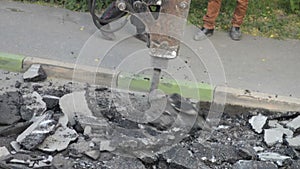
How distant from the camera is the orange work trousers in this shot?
7.61m

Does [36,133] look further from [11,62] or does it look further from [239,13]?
[239,13]

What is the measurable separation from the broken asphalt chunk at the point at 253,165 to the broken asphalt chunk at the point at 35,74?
2.43 meters

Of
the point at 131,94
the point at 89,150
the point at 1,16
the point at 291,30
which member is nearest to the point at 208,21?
the point at 291,30

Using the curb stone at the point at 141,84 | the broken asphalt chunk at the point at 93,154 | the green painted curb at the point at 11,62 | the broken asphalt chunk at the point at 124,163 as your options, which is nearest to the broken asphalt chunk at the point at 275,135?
the curb stone at the point at 141,84

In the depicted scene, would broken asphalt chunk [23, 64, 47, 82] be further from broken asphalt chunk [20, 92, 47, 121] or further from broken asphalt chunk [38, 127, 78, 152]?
broken asphalt chunk [38, 127, 78, 152]

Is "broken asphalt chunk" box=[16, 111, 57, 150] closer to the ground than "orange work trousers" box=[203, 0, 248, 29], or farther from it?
closer to the ground

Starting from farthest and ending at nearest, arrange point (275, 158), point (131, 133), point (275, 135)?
point (275, 135), point (131, 133), point (275, 158)

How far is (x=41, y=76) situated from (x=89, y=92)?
0.64 metres

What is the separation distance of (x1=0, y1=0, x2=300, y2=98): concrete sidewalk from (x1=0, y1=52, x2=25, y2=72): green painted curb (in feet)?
0.72

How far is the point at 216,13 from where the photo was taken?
25.1 ft

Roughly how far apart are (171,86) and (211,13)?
177 centimetres

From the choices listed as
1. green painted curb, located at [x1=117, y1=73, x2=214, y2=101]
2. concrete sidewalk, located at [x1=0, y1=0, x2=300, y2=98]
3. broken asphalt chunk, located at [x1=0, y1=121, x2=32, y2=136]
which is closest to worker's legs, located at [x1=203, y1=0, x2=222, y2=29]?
concrete sidewalk, located at [x1=0, y1=0, x2=300, y2=98]

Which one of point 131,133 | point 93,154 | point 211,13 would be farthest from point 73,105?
point 211,13

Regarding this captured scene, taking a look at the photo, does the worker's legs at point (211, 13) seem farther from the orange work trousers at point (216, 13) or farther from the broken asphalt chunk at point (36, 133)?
the broken asphalt chunk at point (36, 133)
